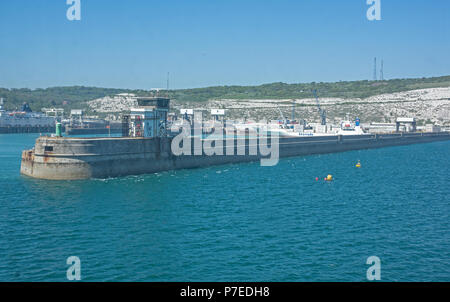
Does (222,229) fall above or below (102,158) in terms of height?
below

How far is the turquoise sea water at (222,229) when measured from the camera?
28453 millimetres

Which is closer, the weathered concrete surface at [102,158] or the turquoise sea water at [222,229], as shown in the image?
the turquoise sea water at [222,229]

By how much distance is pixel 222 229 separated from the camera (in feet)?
122

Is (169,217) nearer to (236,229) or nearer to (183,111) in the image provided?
(236,229)

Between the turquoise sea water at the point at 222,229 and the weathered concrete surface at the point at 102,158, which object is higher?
the weathered concrete surface at the point at 102,158

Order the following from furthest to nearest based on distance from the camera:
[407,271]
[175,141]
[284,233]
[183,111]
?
1. [183,111]
2. [175,141]
3. [284,233]
4. [407,271]

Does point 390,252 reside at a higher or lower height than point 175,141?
lower

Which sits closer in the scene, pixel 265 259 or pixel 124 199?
pixel 265 259

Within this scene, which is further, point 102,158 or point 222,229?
point 102,158

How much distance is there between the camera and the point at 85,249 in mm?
31781

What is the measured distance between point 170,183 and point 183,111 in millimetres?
112983

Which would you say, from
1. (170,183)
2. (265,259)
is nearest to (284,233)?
(265,259)
